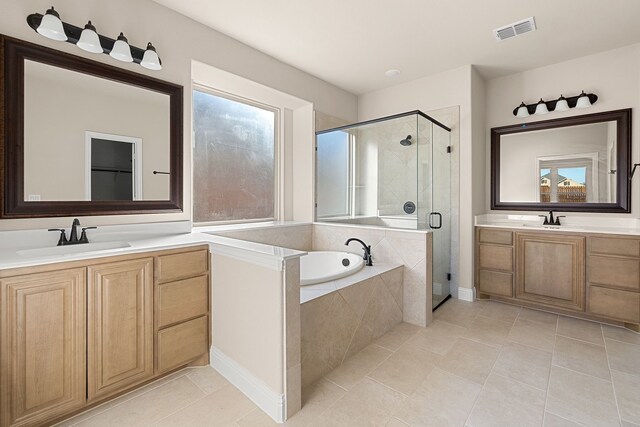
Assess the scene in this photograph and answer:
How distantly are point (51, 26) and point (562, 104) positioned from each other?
4.26 metres

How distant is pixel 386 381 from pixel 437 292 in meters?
1.53

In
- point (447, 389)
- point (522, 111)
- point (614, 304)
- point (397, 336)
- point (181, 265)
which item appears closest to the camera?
point (447, 389)

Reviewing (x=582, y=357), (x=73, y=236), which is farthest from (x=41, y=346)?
(x=582, y=357)

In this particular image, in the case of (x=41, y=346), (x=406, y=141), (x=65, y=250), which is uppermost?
(x=406, y=141)

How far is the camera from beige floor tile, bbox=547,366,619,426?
152 cm

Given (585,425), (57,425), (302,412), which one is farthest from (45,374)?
(585,425)

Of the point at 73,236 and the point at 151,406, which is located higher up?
the point at 73,236

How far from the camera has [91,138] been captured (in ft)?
6.36

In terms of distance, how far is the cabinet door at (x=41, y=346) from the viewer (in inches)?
51.8

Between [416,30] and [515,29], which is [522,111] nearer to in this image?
[515,29]

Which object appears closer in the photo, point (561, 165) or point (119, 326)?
point (119, 326)

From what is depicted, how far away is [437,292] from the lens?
10.2 ft

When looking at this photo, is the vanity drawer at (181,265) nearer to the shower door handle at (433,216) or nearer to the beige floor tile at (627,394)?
the shower door handle at (433,216)

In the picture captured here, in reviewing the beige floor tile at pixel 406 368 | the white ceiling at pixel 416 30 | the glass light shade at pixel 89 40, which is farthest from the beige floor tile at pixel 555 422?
the glass light shade at pixel 89 40
